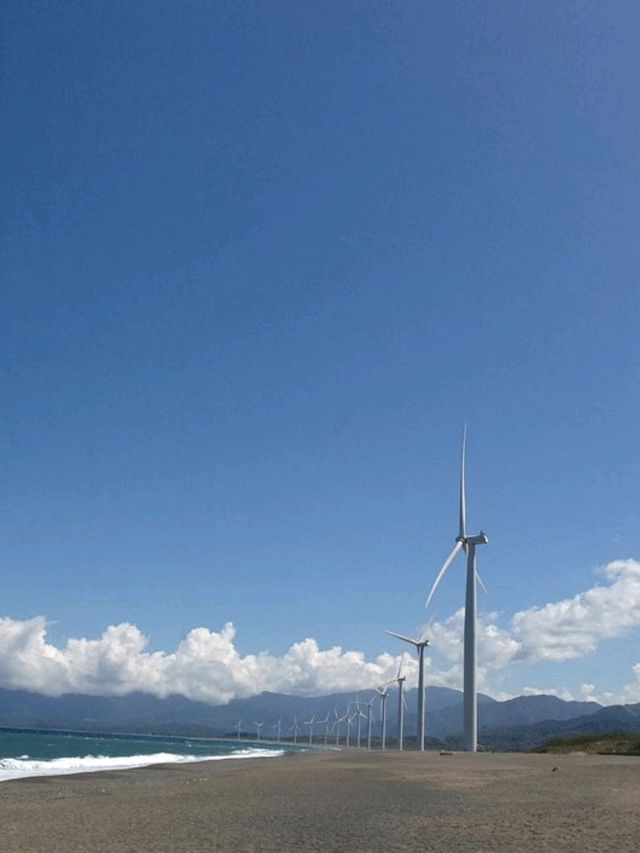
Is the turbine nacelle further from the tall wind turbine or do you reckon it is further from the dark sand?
the dark sand

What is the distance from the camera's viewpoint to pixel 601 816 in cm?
2186

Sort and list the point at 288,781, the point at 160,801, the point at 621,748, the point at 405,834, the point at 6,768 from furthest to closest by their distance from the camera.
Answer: the point at 621,748 < the point at 6,768 < the point at 288,781 < the point at 160,801 < the point at 405,834

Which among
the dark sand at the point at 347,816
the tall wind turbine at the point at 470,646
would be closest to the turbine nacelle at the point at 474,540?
the tall wind turbine at the point at 470,646

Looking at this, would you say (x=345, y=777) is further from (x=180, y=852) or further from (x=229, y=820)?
(x=180, y=852)

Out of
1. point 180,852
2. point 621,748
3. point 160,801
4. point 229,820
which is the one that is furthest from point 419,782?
point 621,748

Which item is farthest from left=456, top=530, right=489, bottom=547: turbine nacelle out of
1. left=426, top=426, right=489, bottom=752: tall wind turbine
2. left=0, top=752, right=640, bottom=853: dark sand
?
left=0, top=752, right=640, bottom=853: dark sand

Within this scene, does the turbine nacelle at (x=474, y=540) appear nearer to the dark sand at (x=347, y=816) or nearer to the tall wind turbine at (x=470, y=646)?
the tall wind turbine at (x=470, y=646)

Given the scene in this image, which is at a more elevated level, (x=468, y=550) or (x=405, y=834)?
(x=468, y=550)

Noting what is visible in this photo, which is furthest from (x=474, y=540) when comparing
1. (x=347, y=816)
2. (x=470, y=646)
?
(x=347, y=816)

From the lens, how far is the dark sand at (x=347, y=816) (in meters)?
18.6

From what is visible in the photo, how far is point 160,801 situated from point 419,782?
1086 cm

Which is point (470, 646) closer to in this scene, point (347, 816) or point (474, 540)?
point (474, 540)

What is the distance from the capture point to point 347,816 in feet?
78.9

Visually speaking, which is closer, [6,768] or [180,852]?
[180,852]
